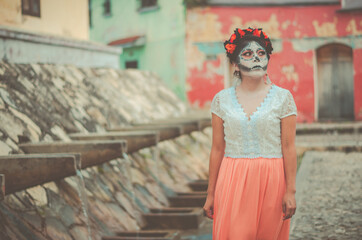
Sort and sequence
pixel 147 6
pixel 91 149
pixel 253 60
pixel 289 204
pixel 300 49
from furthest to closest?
pixel 147 6 < pixel 300 49 < pixel 91 149 < pixel 253 60 < pixel 289 204

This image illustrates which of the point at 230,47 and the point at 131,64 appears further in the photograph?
the point at 131,64

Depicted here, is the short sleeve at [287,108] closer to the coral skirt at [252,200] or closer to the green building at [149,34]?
the coral skirt at [252,200]

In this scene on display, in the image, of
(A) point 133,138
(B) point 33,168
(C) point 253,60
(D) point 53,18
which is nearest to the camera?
(C) point 253,60

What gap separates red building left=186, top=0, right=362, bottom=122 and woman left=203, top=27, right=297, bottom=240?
15.6 metres

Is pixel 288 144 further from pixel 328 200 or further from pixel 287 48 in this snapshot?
pixel 287 48

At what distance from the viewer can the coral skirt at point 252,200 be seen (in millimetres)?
3260

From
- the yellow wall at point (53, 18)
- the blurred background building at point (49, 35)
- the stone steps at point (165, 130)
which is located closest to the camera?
the stone steps at point (165, 130)

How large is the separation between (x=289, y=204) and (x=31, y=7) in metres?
7.96

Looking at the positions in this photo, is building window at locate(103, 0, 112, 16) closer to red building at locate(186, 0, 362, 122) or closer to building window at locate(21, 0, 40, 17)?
red building at locate(186, 0, 362, 122)

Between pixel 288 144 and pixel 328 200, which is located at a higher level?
pixel 288 144

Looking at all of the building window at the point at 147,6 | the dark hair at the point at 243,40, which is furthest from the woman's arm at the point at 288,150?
the building window at the point at 147,6

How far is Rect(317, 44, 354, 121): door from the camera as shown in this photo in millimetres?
18891

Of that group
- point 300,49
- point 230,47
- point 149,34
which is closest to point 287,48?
point 300,49

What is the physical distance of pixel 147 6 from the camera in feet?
68.7
